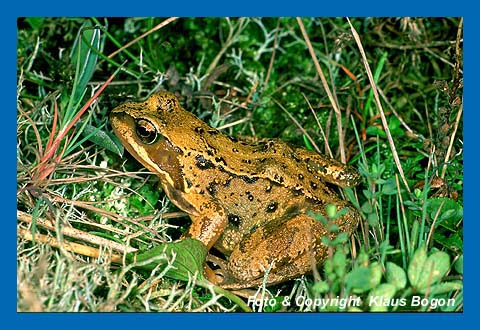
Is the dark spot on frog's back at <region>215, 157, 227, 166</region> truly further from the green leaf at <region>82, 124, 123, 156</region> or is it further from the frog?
the green leaf at <region>82, 124, 123, 156</region>

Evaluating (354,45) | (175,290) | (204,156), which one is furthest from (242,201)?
(354,45)

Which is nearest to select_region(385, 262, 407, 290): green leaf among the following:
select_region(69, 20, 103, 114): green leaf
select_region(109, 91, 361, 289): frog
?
select_region(109, 91, 361, 289): frog

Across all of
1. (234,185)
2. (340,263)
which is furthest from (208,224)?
(340,263)

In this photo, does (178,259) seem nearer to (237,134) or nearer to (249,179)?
(249,179)

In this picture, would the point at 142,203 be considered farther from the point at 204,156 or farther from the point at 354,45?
the point at 354,45

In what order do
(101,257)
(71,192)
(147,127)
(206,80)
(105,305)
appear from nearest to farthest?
1. (105,305)
2. (101,257)
3. (147,127)
4. (71,192)
5. (206,80)

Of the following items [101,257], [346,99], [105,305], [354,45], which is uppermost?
[354,45]
